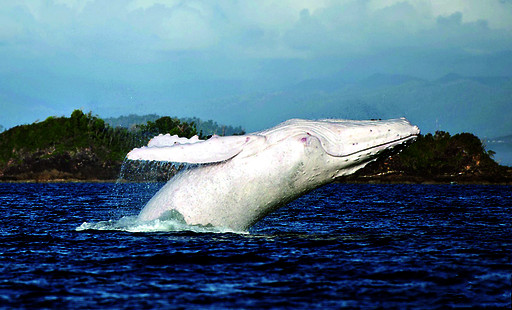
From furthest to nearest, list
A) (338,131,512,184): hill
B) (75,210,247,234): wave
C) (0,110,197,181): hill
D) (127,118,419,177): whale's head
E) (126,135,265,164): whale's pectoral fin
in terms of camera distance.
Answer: (0,110,197,181): hill
(338,131,512,184): hill
(75,210,247,234): wave
(127,118,419,177): whale's head
(126,135,265,164): whale's pectoral fin

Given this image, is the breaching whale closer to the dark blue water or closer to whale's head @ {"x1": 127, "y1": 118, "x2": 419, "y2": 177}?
whale's head @ {"x1": 127, "y1": 118, "x2": 419, "y2": 177}

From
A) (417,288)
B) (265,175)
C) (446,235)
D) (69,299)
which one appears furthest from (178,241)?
(446,235)

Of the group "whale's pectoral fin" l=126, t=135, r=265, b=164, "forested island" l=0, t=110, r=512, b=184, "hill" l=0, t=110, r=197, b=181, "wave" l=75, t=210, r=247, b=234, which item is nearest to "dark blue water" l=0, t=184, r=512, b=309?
"wave" l=75, t=210, r=247, b=234

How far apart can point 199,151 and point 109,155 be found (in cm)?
9992

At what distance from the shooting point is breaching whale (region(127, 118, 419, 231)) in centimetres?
1274

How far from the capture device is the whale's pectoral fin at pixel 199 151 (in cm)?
1216

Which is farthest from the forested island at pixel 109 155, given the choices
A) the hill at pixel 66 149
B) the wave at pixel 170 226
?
the wave at pixel 170 226

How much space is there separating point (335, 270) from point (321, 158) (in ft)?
8.16

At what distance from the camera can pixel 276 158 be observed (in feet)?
42.2

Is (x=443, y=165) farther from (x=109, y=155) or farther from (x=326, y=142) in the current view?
(x=326, y=142)

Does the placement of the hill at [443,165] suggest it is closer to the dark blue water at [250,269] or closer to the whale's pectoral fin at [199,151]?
the dark blue water at [250,269]

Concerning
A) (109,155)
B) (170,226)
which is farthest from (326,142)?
→ (109,155)

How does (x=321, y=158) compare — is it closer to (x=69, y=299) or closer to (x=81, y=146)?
(x=69, y=299)

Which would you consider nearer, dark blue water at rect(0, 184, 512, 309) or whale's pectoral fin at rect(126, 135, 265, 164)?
dark blue water at rect(0, 184, 512, 309)
